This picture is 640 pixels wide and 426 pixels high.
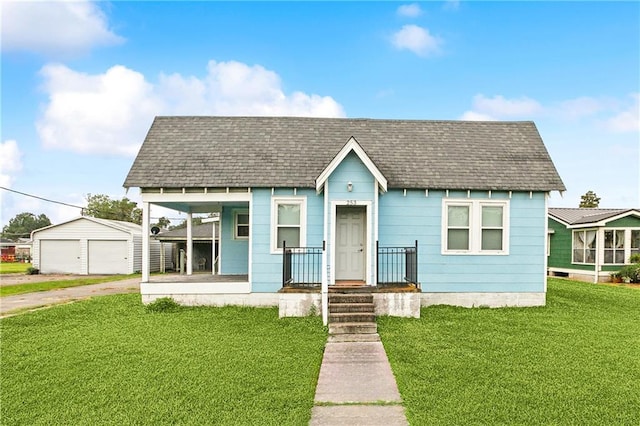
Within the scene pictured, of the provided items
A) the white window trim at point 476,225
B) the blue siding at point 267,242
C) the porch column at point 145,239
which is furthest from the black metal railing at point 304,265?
the porch column at point 145,239

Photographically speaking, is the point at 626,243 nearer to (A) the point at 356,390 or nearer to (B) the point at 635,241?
(B) the point at 635,241

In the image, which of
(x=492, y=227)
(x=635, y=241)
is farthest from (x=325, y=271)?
(x=635, y=241)

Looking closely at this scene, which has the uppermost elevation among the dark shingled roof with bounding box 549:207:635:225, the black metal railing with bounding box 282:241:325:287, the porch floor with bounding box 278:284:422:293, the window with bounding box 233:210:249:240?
the dark shingled roof with bounding box 549:207:635:225

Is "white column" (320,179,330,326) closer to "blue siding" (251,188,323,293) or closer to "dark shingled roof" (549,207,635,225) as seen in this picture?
"blue siding" (251,188,323,293)

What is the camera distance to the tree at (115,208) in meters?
62.9

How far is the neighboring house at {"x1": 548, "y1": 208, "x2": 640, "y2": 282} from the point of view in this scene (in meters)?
20.7

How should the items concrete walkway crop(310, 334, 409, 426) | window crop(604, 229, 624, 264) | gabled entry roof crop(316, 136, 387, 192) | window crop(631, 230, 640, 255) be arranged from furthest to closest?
window crop(631, 230, 640, 255), window crop(604, 229, 624, 264), gabled entry roof crop(316, 136, 387, 192), concrete walkway crop(310, 334, 409, 426)

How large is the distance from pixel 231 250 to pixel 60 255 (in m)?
20.3

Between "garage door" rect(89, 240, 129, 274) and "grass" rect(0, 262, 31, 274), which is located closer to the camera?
"garage door" rect(89, 240, 129, 274)

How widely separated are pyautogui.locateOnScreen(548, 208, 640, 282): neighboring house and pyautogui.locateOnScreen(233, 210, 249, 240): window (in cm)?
1737

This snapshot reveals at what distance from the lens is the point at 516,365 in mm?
6457

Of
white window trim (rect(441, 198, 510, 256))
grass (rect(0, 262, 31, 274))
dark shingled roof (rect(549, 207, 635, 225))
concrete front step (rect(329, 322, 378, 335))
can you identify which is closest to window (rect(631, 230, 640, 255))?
dark shingled roof (rect(549, 207, 635, 225))

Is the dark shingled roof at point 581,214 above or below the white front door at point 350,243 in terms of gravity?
above

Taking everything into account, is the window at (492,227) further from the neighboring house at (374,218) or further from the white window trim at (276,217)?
the white window trim at (276,217)
